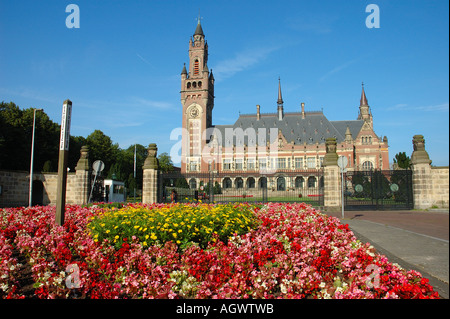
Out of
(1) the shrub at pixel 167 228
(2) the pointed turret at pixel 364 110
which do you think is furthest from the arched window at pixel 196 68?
(1) the shrub at pixel 167 228

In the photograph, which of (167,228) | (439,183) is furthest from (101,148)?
(167,228)

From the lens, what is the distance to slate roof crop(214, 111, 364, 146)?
73.6m

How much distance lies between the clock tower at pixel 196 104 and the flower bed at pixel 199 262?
65304 millimetres

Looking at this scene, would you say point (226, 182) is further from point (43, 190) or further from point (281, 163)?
point (43, 190)

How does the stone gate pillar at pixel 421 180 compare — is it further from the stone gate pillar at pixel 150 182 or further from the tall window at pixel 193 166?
the tall window at pixel 193 166

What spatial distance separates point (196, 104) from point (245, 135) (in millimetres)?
13995

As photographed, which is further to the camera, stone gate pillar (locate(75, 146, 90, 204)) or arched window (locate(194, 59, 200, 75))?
arched window (locate(194, 59, 200, 75))

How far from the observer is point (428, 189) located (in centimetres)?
1808

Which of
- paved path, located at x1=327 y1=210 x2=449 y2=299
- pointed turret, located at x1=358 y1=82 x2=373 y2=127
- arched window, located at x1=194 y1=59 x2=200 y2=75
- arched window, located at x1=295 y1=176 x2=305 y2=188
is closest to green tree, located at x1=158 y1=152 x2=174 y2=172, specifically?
arched window, located at x1=194 y1=59 x2=200 y2=75

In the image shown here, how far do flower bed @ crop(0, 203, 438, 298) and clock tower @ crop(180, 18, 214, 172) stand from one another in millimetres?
65304

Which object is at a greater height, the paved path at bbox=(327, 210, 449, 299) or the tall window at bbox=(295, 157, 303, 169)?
the tall window at bbox=(295, 157, 303, 169)

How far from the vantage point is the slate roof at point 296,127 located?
73625mm

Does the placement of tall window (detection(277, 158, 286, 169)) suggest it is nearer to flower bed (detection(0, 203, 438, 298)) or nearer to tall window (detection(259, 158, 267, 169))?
tall window (detection(259, 158, 267, 169))
